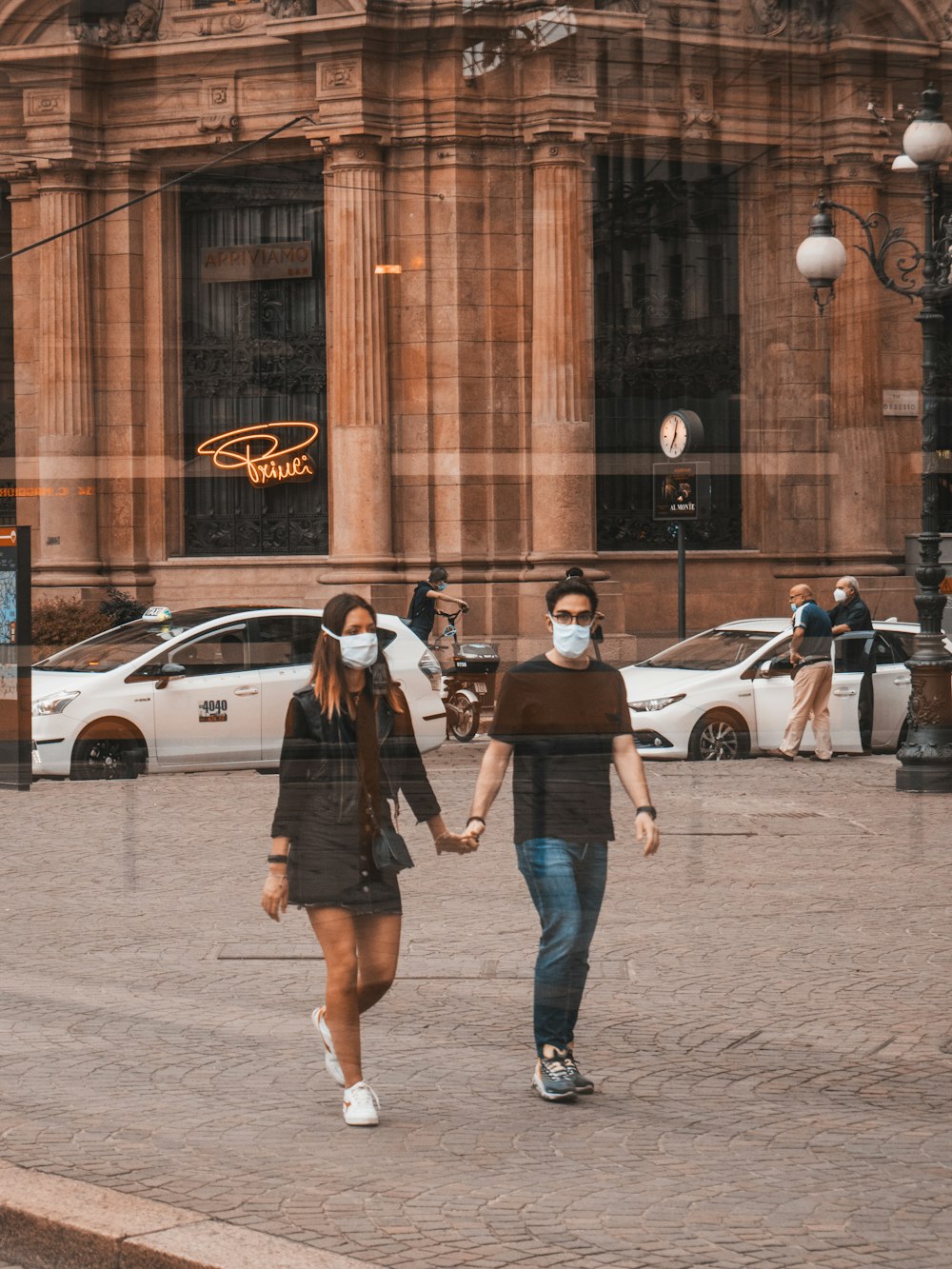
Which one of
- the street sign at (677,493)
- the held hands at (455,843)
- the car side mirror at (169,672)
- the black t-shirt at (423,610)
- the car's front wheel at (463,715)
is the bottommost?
the held hands at (455,843)

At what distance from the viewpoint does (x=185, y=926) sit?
372 inches

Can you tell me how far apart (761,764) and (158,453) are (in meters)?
2.50

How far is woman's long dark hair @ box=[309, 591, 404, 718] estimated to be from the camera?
269 inches

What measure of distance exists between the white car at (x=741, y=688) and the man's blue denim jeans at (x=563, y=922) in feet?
1.93

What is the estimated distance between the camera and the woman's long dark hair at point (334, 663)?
6.82 m

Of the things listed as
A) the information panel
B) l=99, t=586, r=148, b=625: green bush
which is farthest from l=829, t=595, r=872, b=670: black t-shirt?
the information panel

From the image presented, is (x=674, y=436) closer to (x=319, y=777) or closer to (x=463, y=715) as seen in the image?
(x=463, y=715)

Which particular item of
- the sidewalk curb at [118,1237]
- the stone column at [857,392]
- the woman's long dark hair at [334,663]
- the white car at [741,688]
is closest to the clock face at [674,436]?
the stone column at [857,392]

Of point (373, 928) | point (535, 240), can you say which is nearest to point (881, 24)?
point (535, 240)

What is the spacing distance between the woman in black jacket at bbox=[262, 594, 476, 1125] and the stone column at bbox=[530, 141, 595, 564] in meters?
0.76

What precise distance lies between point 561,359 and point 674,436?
438 millimetres

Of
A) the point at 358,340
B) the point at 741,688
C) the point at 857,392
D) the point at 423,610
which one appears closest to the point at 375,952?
the point at 423,610

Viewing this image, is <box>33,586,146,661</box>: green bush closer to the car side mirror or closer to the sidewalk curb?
the car side mirror

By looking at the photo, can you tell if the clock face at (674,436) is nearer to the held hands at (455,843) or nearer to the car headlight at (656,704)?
the car headlight at (656,704)
